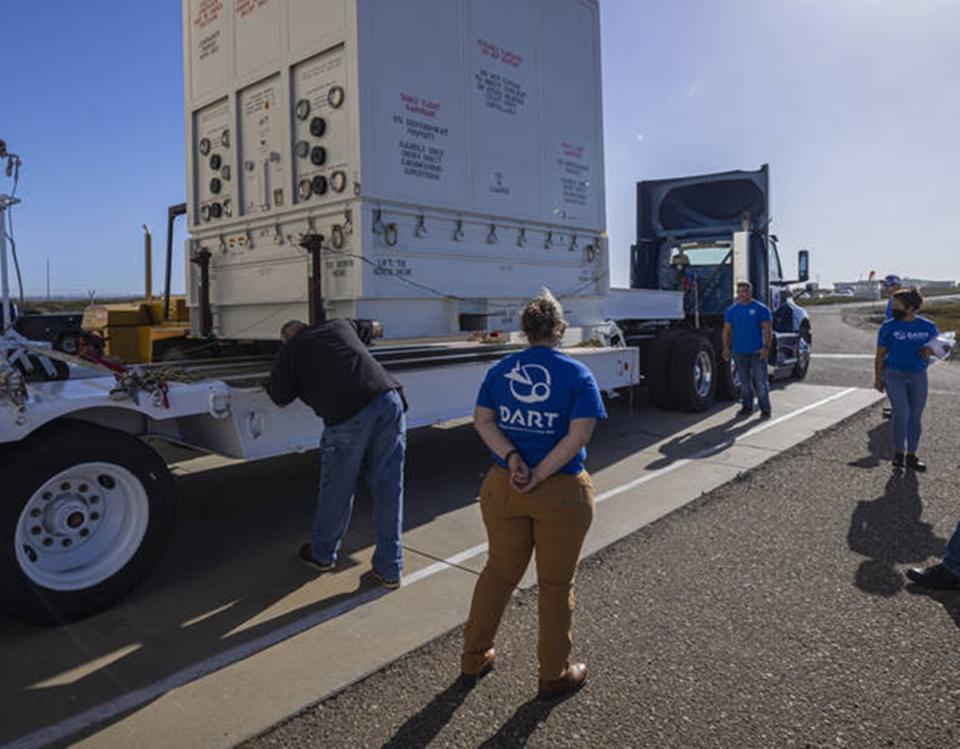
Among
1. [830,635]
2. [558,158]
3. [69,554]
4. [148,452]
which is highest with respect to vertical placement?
[558,158]

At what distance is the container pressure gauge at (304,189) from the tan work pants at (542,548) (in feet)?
11.4

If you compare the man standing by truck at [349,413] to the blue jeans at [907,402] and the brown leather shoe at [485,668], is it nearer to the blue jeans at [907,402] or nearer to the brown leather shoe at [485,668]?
the brown leather shoe at [485,668]

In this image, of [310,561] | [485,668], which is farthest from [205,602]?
[485,668]

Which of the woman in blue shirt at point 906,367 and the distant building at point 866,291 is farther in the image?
the distant building at point 866,291

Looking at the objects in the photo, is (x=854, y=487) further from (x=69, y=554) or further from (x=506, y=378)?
(x=69, y=554)

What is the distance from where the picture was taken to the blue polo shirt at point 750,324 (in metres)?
9.36

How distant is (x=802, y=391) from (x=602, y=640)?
9510 mm

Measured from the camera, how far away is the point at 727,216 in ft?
39.3

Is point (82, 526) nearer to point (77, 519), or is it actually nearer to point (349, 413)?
point (77, 519)

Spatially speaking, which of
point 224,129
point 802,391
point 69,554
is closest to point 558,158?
point 224,129

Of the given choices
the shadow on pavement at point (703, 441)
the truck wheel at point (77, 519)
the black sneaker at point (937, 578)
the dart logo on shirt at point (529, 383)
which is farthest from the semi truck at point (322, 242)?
the black sneaker at point (937, 578)

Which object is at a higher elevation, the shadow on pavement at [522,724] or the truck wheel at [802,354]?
the truck wheel at [802,354]

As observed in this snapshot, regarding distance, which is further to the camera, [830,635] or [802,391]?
[802,391]

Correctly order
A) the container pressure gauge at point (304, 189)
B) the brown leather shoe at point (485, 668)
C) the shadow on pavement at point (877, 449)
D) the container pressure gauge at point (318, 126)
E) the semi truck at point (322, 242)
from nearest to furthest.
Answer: the brown leather shoe at point (485, 668)
the semi truck at point (322, 242)
the container pressure gauge at point (318, 126)
the container pressure gauge at point (304, 189)
the shadow on pavement at point (877, 449)
